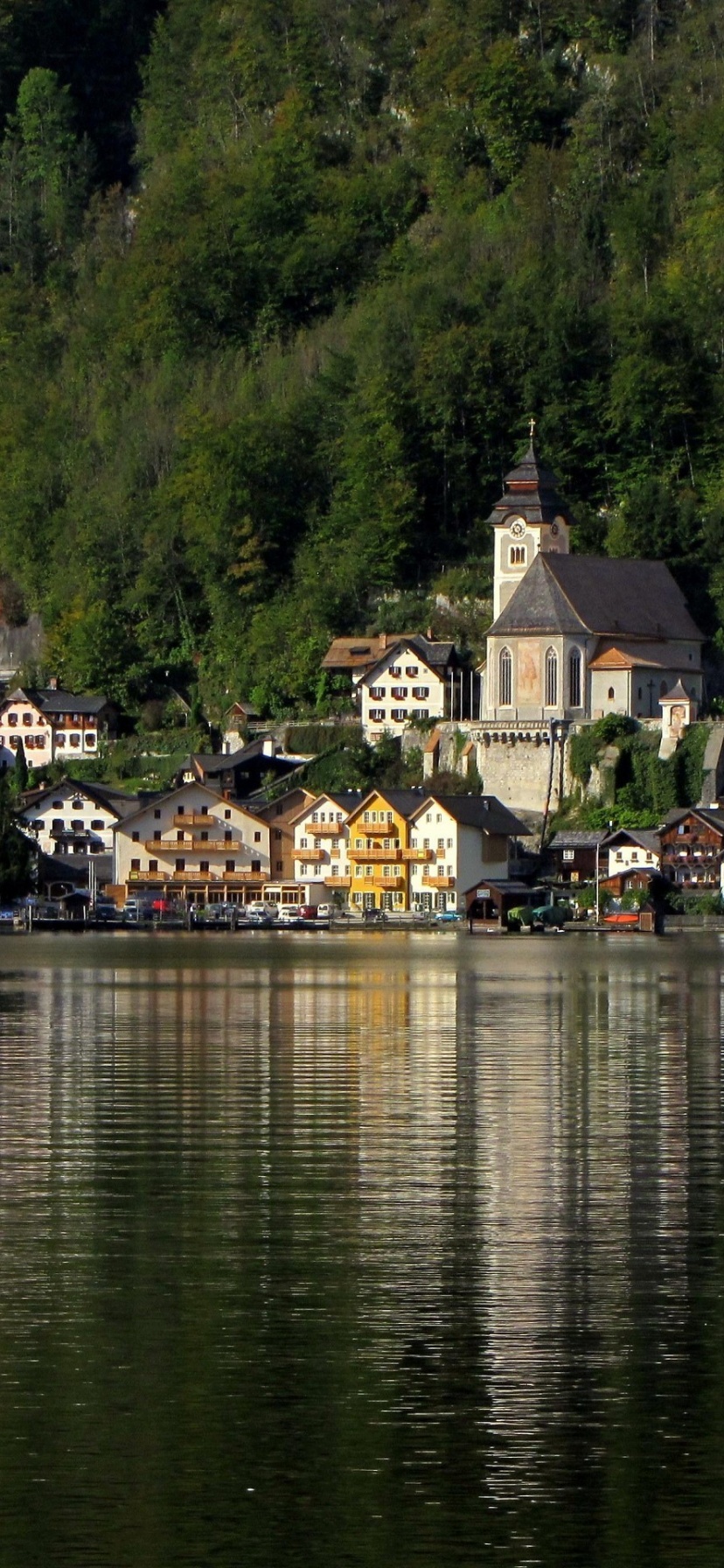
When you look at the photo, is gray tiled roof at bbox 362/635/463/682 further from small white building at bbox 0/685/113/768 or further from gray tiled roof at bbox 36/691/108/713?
small white building at bbox 0/685/113/768

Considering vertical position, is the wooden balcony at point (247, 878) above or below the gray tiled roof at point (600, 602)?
below

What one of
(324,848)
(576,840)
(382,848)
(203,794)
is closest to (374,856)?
(382,848)

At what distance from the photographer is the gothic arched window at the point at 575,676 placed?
95.5 meters

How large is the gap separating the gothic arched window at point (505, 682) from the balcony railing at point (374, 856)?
245 inches

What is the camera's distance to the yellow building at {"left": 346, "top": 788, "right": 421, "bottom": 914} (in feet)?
308

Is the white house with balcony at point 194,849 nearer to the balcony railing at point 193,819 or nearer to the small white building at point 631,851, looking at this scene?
the balcony railing at point 193,819

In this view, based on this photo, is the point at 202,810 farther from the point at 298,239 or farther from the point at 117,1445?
the point at 117,1445

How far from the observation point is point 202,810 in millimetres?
97375

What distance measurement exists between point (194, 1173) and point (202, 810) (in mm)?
73496

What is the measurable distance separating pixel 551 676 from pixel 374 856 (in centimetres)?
811

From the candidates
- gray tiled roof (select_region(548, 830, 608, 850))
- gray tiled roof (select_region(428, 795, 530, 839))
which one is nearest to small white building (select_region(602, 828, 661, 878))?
gray tiled roof (select_region(548, 830, 608, 850))

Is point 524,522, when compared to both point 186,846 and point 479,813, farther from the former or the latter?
point 186,846

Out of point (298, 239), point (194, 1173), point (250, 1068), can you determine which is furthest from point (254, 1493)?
point (298, 239)

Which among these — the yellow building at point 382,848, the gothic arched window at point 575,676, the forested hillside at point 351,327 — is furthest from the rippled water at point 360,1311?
the forested hillside at point 351,327
